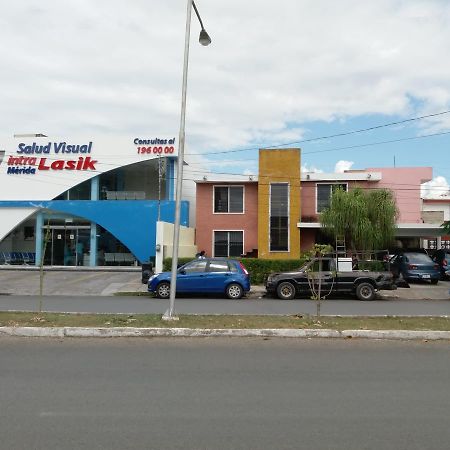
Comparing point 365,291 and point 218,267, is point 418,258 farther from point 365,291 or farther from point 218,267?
point 218,267

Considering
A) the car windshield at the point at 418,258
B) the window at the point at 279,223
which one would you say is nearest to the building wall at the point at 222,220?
the window at the point at 279,223

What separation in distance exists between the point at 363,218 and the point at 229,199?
824cm

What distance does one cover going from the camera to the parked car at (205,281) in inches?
699

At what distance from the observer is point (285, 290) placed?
17812mm

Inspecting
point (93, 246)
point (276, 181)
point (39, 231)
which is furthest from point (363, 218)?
point (39, 231)

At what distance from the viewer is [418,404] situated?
5.49m

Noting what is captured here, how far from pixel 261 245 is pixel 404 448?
2488cm

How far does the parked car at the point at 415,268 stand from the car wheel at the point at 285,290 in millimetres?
7188

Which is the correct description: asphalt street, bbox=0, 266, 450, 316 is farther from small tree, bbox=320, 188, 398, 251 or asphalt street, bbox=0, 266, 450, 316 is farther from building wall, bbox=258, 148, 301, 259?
building wall, bbox=258, 148, 301, 259

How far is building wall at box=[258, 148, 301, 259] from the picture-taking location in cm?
2895

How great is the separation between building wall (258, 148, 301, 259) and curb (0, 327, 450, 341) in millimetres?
19105

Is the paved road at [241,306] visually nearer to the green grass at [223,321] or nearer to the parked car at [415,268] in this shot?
the green grass at [223,321]

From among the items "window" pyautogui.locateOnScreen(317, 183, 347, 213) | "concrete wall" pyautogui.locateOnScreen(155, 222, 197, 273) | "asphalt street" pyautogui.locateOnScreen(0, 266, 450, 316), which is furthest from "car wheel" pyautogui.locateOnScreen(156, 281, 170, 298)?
"window" pyautogui.locateOnScreen(317, 183, 347, 213)

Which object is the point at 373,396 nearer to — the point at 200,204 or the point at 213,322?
the point at 213,322
